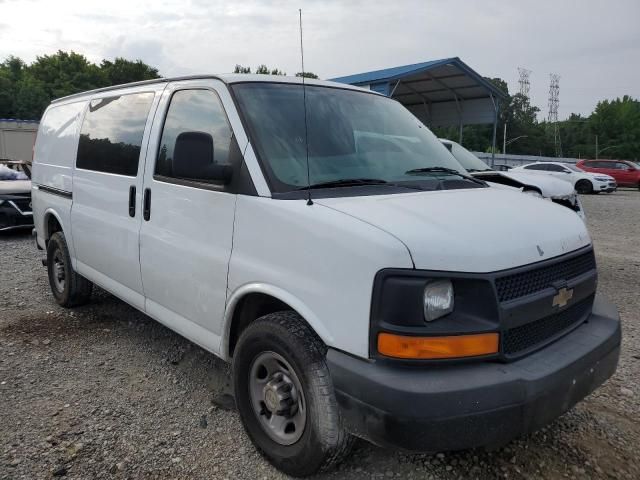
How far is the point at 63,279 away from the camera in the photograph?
5.20 metres

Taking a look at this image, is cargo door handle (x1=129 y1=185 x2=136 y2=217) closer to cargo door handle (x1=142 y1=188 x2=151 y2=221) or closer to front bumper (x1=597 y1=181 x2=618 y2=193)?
cargo door handle (x1=142 y1=188 x2=151 y2=221)

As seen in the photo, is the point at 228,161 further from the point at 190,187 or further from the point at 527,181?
the point at 527,181

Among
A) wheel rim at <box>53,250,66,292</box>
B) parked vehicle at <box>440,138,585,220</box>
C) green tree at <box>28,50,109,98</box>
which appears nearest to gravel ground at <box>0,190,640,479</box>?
wheel rim at <box>53,250,66,292</box>

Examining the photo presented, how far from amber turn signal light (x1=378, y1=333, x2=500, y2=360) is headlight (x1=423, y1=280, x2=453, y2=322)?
3.9 inches

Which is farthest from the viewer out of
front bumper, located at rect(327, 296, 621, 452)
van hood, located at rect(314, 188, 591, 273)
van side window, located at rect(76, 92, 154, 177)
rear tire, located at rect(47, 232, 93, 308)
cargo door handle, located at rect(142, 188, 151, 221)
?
rear tire, located at rect(47, 232, 93, 308)

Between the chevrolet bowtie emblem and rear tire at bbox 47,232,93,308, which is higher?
the chevrolet bowtie emblem

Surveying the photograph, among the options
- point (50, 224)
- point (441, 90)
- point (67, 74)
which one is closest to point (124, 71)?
point (67, 74)

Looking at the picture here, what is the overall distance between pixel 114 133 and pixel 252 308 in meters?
2.15

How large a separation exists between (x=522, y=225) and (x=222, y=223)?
1544 millimetres

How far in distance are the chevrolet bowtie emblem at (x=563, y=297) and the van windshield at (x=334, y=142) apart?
917mm

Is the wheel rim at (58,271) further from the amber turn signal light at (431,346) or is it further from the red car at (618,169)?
the red car at (618,169)

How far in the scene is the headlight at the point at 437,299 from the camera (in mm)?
2080

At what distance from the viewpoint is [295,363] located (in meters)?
2.35

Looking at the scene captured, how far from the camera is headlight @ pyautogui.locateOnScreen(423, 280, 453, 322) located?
6.82 feet
